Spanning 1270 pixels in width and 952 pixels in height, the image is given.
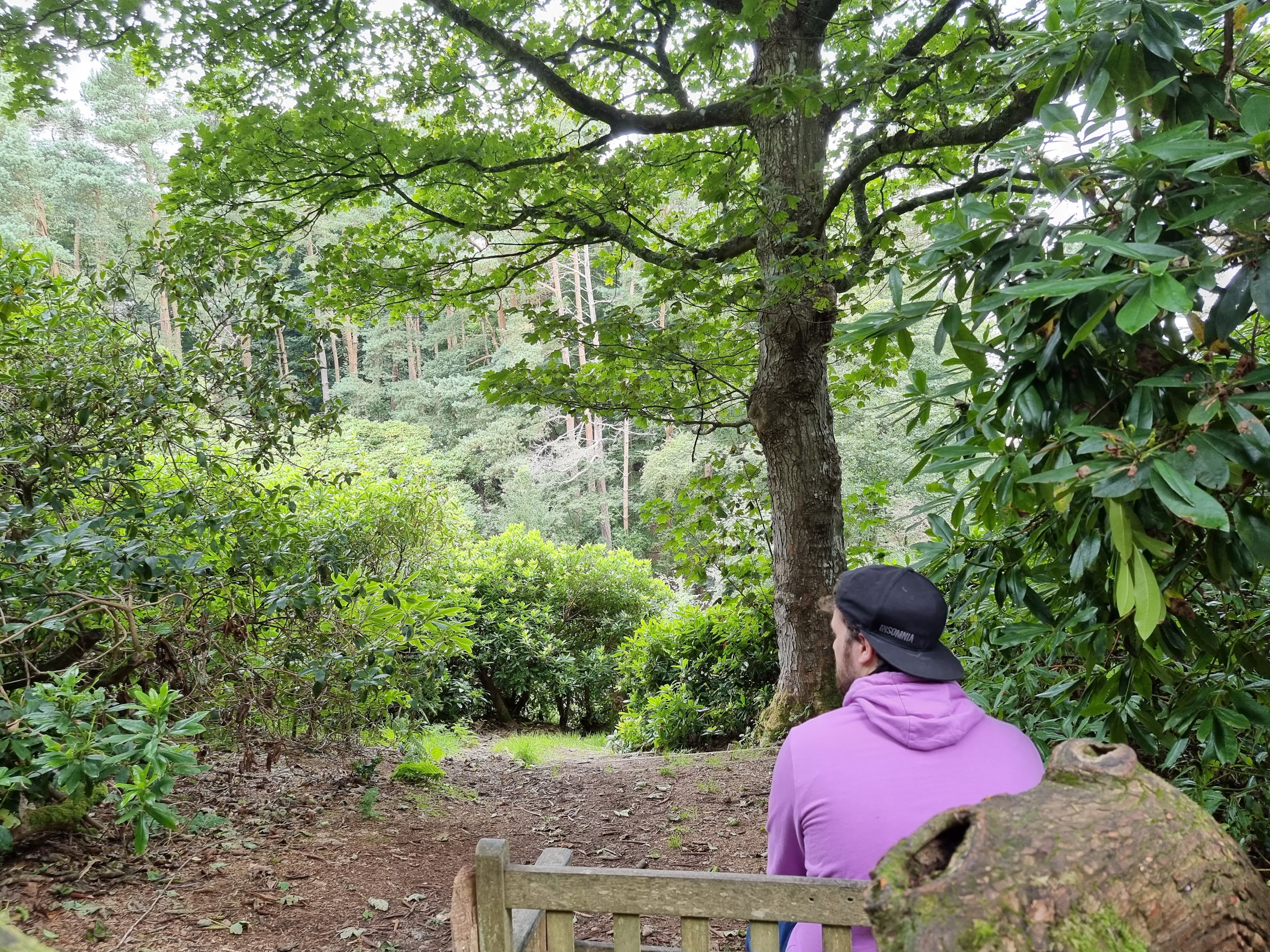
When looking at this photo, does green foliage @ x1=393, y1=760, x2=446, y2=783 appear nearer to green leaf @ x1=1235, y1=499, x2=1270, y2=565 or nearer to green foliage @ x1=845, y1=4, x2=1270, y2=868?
green foliage @ x1=845, y1=4, x2=1270, y2=868

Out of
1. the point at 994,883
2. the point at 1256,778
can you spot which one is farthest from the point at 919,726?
the point at 1256,778

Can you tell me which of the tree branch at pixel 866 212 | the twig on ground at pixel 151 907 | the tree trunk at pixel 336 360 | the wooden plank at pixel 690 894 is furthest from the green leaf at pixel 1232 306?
the tree trunk at pixel 336 360

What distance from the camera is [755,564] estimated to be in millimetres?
7020

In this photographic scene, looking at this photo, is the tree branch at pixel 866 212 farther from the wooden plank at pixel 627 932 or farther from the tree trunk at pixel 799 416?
the wooden plank at pixel 627 932

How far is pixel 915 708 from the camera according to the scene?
1610mm

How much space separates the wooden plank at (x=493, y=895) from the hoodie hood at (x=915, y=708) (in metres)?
0.81

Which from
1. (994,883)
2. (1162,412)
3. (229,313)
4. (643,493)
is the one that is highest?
(229,313)

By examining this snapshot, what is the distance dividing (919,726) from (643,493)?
28.1 m

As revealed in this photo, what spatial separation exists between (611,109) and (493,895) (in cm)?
486

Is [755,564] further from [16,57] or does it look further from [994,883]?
[994,883]

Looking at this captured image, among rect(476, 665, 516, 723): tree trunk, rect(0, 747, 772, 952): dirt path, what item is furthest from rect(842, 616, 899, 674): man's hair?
rect(476, 665, 516, 723): tree trunk

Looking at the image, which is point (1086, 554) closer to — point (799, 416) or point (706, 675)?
point (799, 416)

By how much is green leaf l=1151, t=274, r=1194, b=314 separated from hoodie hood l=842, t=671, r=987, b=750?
944mm

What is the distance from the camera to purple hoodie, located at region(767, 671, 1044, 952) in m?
1.54
